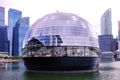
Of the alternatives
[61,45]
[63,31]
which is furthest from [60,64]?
[63,31]

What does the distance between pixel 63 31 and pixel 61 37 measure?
64.5 inches

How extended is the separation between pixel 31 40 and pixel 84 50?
12909mm

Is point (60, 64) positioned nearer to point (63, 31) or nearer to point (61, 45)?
point (61, 45)

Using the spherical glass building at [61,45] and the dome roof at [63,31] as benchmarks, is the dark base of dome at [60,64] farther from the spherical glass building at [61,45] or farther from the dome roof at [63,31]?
the dome roof at [63,31]

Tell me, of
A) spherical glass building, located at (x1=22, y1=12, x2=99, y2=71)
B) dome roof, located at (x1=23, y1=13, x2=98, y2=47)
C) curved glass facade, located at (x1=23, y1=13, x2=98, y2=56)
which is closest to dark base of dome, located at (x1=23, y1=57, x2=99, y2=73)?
spherical glass building, located at (x1=22, y1=12, x2=99, y2=71)

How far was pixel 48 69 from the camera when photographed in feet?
201

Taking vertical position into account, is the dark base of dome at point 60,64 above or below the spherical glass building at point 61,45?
below

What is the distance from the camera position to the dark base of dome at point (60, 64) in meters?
60.4

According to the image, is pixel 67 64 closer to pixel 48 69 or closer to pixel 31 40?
pixel 48 69

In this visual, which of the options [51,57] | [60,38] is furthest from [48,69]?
[60,38]

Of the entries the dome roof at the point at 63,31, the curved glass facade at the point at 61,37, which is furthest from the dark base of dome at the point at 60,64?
the dome roof at the point at 63,31

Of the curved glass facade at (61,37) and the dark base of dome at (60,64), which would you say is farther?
the curved glass facade at (61,37)

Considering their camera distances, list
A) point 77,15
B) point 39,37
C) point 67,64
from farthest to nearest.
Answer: point 77,15
point 39,37
point 67,64

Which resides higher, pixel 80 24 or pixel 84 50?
pixel 80 24
